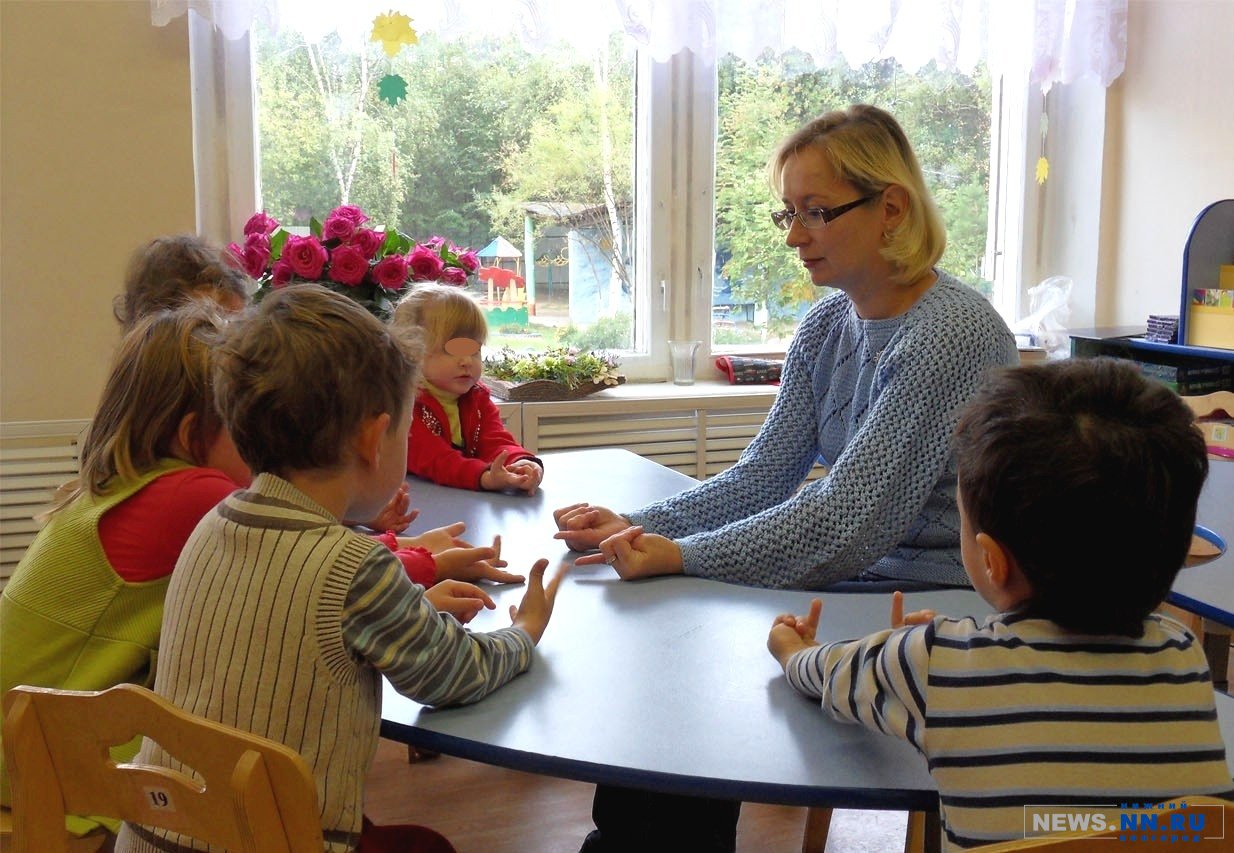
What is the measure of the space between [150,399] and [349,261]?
926mm

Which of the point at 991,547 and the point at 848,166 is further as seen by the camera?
the point at 848,166

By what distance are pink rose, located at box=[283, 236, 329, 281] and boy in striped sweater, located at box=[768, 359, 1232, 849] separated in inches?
64.4

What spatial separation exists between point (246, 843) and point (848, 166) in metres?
1.21

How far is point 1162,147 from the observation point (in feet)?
12.8

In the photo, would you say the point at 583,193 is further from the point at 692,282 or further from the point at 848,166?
the point at 848,166

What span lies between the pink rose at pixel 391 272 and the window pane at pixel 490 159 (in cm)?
127

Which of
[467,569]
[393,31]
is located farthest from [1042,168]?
[467,569]

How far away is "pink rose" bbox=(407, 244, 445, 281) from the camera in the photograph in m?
2.37

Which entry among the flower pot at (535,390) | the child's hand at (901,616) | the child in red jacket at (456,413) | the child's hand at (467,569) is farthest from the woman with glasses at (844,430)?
the flower pot at (535,390)

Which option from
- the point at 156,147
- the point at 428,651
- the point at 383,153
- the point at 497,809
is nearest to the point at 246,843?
the point at 428,651

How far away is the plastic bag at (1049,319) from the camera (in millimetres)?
4172

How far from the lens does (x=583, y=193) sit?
12.4 feet

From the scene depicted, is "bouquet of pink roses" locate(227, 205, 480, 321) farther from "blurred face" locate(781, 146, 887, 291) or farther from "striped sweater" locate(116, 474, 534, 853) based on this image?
A: "striped sweater" locate(116, 474, 534, 853)

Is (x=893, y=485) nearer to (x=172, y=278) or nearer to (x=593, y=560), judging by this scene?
(x=593, y=560)
